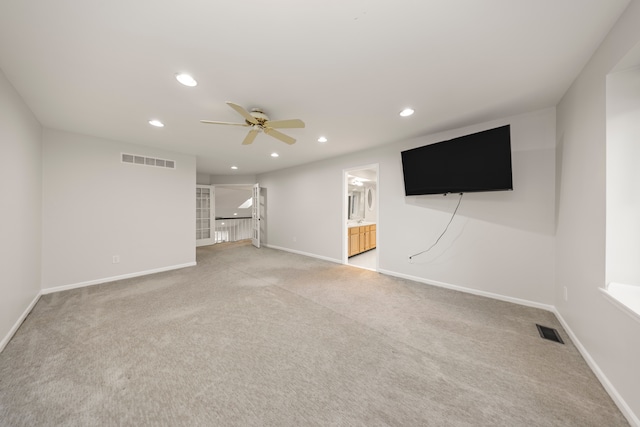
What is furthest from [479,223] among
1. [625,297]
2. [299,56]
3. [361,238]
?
[299,56]

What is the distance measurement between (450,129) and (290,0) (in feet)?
9.65

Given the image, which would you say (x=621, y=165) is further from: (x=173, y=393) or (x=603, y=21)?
(x=173, y=393)

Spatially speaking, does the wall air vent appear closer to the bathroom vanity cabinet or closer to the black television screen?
the bathroom vanity cabinet

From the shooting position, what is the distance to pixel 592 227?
1.70 meters

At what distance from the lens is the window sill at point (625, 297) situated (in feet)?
4.04

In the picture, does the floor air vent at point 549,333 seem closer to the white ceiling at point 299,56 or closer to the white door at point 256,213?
the white ceiling at point 299,56

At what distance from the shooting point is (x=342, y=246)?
15.6ft

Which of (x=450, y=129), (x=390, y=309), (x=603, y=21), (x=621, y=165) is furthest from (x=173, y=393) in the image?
(x=450, y=129)

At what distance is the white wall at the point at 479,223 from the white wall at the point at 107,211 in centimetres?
328

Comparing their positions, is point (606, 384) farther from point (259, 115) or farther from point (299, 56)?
point (259, 115)

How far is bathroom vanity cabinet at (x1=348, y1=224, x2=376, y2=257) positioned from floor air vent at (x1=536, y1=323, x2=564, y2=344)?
3.34 meters

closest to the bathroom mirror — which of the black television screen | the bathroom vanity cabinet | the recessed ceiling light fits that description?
the bathroom vanity cabinet

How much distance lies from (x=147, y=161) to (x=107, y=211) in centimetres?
111

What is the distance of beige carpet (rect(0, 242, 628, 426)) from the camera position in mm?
1305
